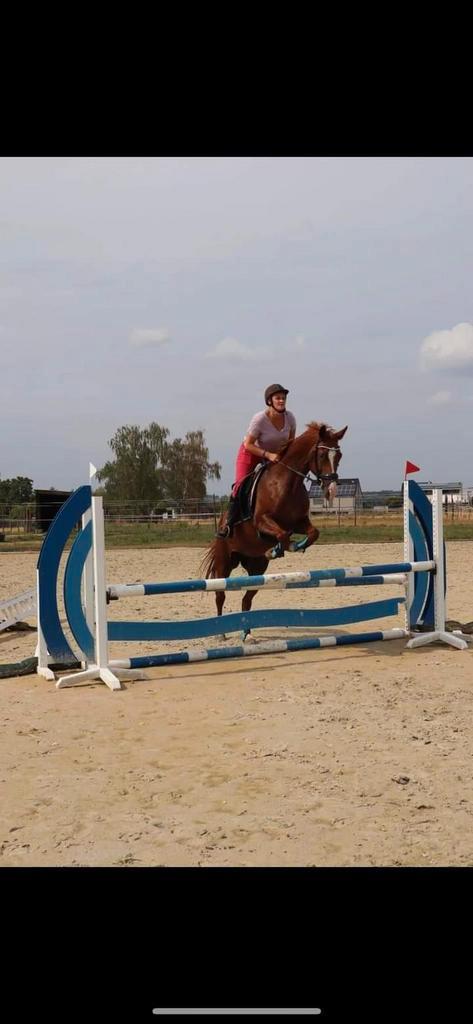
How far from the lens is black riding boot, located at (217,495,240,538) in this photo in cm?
623

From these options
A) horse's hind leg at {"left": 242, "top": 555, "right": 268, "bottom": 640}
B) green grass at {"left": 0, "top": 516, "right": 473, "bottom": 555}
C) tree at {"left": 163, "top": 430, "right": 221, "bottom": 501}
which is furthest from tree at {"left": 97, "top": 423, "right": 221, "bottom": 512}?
horse's hind leg at {"left": 242, "top": 555, "right": 268, "bottom": 640}

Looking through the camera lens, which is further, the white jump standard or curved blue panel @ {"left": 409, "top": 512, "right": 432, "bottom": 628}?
curved blue panel @ {"left": 409, "top": 512, "right": 432, "bottom": 628}

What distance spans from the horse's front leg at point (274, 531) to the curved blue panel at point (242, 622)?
465 mm

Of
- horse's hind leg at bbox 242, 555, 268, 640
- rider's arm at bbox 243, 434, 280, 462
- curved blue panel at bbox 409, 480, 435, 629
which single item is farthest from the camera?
horse's hind leg at bbox 242, 555, 268, 640

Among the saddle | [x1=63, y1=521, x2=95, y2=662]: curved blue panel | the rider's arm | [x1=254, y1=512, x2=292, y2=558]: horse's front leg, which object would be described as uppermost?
the rider's arm

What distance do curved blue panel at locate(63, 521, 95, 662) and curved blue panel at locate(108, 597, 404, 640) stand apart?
0.19 meters

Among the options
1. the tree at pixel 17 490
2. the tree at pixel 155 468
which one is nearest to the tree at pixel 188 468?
the tree at pixel 155 468

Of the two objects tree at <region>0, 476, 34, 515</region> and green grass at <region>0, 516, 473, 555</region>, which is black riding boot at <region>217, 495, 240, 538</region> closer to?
green grass at <region>0, 516, 473, 555</region>

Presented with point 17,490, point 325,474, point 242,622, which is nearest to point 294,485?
point 325,474

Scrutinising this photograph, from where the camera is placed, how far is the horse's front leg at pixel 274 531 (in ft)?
18.7

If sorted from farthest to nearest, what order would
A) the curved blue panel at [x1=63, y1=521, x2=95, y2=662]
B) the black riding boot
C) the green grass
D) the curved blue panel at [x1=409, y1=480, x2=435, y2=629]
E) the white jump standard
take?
the green grass
the curved blue panel at [x1=409, y1=480, x2=435, y2=629]
the black riding boot
the curved blue panel at [x1=63, y1=521, x2=95, y2=662]
the white jump standard

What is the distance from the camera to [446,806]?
2.81m

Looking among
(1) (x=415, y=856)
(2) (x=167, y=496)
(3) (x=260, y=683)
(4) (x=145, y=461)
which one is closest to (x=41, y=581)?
(3) (x=260, y=683)

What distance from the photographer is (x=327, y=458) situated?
5531 millimetres
